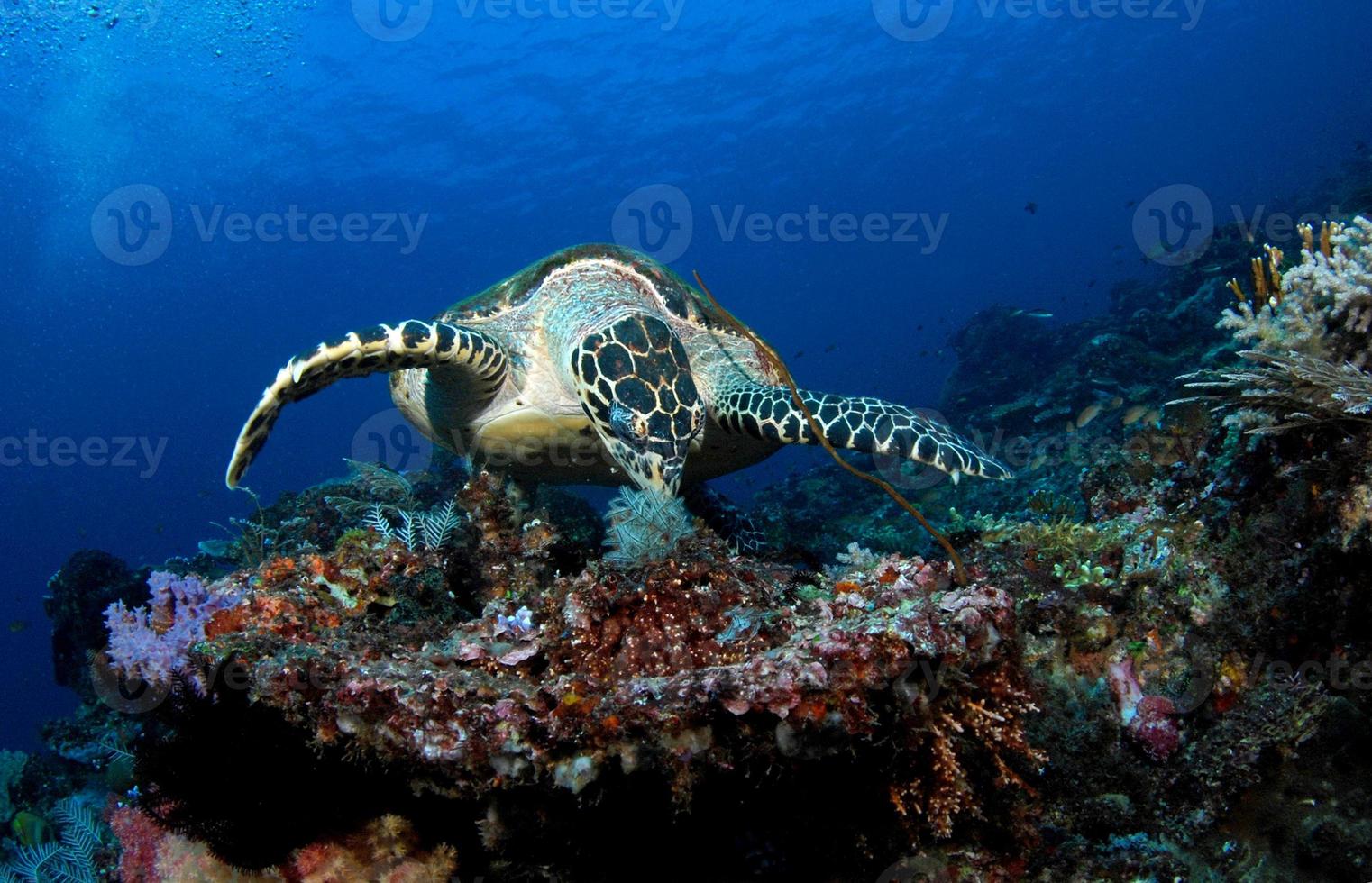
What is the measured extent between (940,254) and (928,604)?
5556 inches

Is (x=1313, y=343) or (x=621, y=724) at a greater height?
(x=1313, y=343)

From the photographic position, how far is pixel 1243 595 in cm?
261

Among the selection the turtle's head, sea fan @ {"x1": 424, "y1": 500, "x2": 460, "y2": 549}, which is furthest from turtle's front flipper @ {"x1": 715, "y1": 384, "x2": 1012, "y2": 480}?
sea fan @ {"x1": 424, "y1": 500, "x2": 460, "y2": 549}

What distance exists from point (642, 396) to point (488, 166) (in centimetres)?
5723

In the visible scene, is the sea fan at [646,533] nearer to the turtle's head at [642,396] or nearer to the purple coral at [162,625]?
the turtle's head at [642,396]

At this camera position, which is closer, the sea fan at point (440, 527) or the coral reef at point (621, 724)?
the coral reef at point (621, 724)

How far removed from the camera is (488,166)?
53969 millimetres

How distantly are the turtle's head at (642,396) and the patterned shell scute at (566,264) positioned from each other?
1.39 m

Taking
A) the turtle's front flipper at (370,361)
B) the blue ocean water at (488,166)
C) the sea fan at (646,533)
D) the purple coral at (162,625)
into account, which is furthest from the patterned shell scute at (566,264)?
the blue ocean water at (488,166)

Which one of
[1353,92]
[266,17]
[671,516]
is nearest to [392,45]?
[266,17]

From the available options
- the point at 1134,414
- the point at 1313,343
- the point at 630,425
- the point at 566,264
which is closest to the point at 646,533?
the point at 630,425

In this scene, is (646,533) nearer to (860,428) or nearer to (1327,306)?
(860,428)

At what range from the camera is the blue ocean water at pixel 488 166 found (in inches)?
1694

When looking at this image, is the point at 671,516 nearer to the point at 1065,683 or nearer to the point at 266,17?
A: the point at 1065,683
